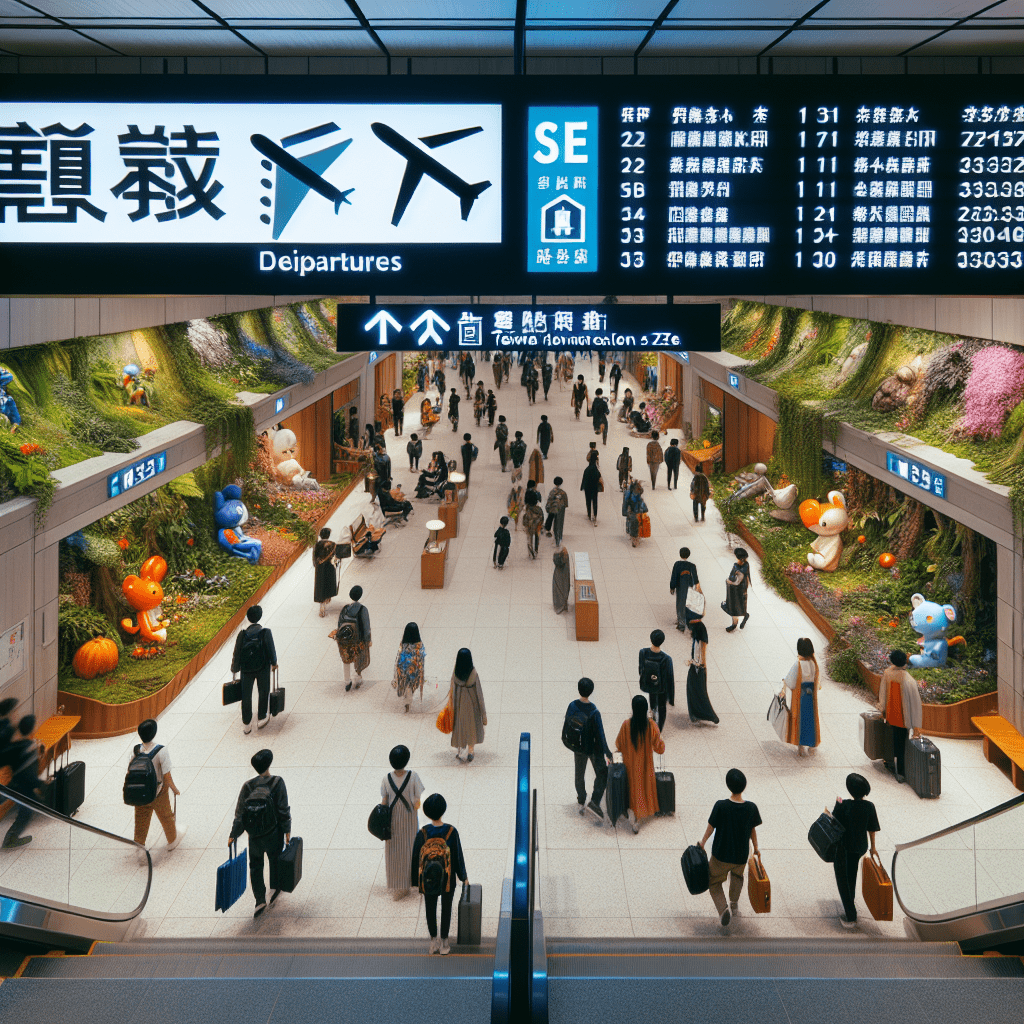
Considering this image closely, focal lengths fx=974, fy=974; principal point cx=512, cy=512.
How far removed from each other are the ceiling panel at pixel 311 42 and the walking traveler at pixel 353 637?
604 centimetres

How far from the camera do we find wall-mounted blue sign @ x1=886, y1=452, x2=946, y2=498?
1127cm

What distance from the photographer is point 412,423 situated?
3253 cm

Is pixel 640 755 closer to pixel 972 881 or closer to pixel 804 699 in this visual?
pixel 804 699

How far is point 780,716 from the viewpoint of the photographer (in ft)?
33.0

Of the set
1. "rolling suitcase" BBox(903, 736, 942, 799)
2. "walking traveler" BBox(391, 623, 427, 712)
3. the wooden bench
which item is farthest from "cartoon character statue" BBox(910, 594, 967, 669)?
"walking traveler" BBox(391, 623, 427, 712)

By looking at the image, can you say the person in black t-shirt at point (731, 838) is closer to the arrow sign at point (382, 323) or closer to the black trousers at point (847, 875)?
the black trousers at point (847, 875)

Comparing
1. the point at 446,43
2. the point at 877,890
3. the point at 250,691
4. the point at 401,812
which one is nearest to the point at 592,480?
the point at 250,691

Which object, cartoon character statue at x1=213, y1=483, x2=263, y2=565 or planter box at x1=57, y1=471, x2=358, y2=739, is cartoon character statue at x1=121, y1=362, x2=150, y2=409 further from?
planter box at x1=57, y1=471, x2=358, y2=739

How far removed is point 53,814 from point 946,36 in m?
7.77

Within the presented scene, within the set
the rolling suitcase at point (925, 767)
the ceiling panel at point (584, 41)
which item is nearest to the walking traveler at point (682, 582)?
the rolling suitcase at point (925, 767)

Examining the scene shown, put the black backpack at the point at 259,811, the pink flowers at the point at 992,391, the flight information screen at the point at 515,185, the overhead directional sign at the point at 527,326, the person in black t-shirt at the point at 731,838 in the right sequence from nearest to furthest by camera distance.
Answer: the flight information screen at the point at 515,185 → the overhead directional sign at the point at 527,326 → the person in black t-shirt at the point at 731,838 → the black backpack at the point at 259,811 → the pink flowers at the point at 992,391

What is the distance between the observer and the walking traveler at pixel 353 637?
37.8ft

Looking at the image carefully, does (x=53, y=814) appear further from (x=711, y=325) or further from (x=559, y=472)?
(x=559, y=472)

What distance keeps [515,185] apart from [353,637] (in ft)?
22.0
